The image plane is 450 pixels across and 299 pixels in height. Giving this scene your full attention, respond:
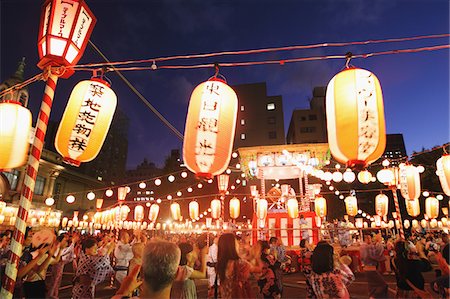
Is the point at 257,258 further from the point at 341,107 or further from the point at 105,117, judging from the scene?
the point at 105,117

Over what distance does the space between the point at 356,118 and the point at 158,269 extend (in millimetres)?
4261

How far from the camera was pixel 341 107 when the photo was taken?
5.18m

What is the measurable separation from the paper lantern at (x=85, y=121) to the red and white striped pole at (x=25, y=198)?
612mm

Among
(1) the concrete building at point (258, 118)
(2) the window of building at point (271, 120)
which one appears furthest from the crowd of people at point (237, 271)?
(2) the window of building at point (271, 120)

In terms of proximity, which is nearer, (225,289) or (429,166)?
(225,289)

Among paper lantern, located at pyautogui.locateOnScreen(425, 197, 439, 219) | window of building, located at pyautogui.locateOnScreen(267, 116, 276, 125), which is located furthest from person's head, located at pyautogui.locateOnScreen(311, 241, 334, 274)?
window of building, located at pyautogui.locateOnScreen(267, 116, 276, 125)

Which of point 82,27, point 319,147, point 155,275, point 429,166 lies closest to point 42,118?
point 82,27

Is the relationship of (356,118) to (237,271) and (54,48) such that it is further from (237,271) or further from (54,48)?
(54,48)

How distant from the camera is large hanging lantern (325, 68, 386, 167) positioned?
15.8 ft

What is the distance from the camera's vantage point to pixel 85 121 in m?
5.61

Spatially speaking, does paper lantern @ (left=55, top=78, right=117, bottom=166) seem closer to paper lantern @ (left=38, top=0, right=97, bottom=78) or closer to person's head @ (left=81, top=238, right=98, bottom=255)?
paper lantern @ (left=38, top=0, right=97, bottom=78)

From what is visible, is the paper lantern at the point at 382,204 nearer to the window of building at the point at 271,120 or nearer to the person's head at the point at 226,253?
the person's head at the point at 226,253

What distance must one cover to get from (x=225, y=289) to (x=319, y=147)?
16042 mm

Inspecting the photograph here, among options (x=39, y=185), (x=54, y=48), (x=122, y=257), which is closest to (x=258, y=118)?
(x=39, y=185)
